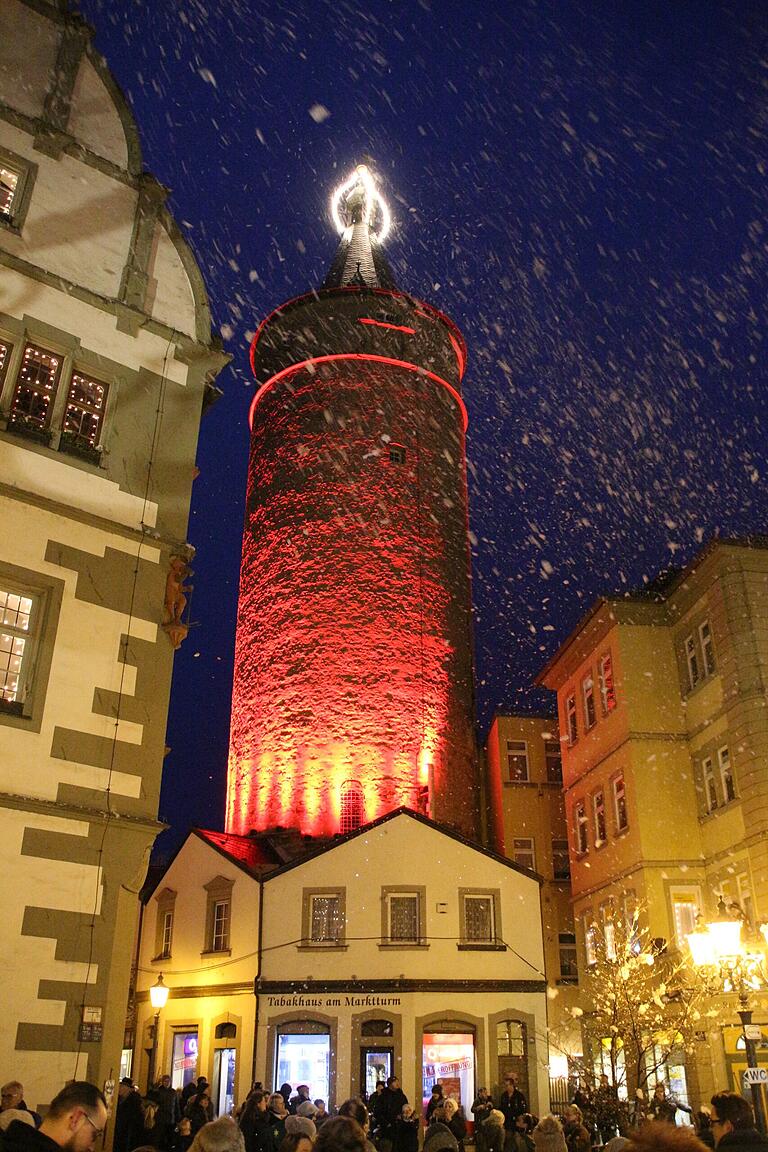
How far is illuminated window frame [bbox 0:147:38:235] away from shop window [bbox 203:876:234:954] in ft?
65.3

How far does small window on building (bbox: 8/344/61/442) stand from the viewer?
1397 centimetres

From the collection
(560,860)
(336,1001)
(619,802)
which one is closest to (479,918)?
(336,1001)

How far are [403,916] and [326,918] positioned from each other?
211 cm

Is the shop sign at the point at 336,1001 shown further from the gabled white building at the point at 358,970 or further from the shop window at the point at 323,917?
the shop window at the point at 323,917

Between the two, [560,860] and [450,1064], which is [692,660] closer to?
[450,1064]

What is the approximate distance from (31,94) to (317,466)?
20920 mm

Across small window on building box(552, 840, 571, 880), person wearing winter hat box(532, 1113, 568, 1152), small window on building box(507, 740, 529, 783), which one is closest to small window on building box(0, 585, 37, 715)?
person wearing winter hat box(532, 1113, 568, 1152)

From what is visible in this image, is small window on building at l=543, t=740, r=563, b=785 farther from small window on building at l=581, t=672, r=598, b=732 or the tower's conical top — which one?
the tower's conical top

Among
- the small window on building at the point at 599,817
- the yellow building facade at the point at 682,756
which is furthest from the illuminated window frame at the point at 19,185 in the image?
the small window on building at the point at 599,817

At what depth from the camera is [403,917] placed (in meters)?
27.8

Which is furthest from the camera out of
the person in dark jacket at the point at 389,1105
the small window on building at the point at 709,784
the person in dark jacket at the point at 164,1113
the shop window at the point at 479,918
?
the shop window at the point at 479,918

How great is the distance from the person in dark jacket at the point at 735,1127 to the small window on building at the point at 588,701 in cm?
2615

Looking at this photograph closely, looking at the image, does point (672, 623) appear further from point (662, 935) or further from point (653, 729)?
point (662, 935)

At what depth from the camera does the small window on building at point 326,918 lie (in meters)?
27.4
